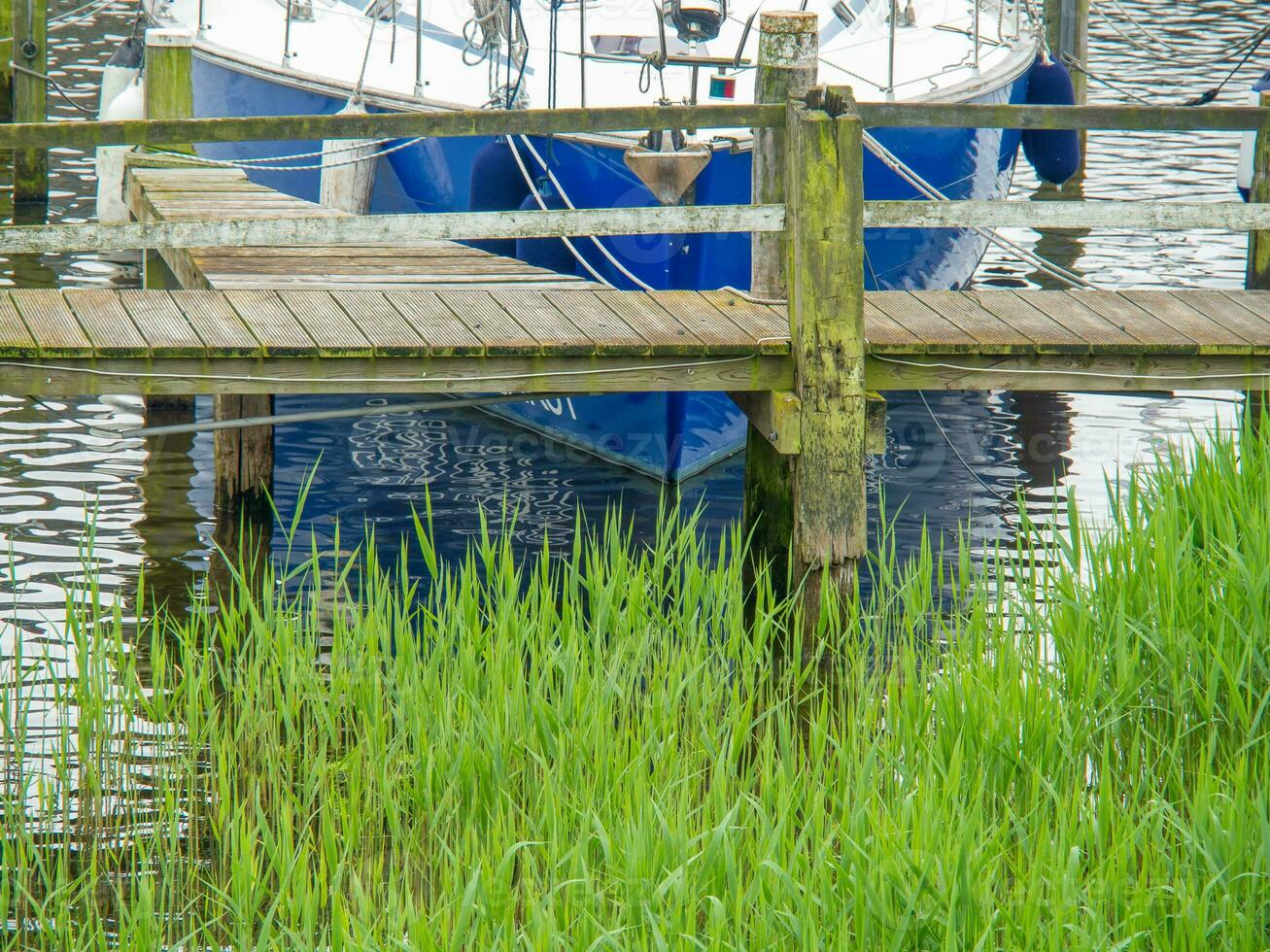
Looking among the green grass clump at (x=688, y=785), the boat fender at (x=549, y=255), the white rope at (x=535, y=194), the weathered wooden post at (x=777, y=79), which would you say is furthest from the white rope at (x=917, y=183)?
the green grass clump at (x=688, y=785)

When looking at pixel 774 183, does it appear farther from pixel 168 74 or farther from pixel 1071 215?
pixel 168 74

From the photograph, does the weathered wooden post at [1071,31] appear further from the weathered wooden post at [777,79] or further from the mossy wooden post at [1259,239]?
the weathered wooden post at [777,79]

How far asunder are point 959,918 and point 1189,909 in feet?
1.24

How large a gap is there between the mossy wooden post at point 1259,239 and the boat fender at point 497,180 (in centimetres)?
319

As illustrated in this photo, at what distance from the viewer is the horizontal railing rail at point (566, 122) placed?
4.74 meters

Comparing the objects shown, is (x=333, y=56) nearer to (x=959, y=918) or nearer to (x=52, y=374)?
(x=52, y=374)

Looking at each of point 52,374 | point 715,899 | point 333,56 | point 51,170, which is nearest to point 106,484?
point 52,374

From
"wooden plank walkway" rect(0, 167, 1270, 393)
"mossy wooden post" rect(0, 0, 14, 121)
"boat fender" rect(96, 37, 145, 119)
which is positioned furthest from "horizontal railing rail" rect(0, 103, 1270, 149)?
"mossy wooden post" rect(0, 0, 14, 121)

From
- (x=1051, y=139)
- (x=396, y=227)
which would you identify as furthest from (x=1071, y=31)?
(x=396, y=227)

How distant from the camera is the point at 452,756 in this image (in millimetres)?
3611

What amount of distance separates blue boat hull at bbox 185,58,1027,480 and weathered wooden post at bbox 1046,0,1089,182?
11.4 ft

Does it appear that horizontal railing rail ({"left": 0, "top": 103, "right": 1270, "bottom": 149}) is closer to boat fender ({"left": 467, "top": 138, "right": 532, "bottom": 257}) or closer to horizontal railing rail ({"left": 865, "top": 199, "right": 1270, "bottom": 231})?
horizontal railing rail ({"left": 865, "top": 199, "right": 1270, "bottom": 231})

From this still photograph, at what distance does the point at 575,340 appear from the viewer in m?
5.06

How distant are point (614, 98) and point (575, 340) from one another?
352 cm
